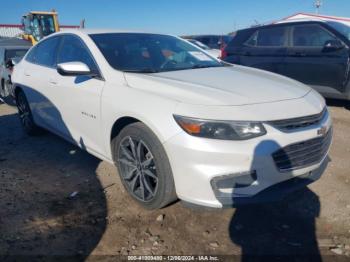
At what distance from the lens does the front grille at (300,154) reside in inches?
94.4

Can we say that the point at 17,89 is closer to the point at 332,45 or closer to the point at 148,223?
the point at 148,223

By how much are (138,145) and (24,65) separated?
10.3 ft

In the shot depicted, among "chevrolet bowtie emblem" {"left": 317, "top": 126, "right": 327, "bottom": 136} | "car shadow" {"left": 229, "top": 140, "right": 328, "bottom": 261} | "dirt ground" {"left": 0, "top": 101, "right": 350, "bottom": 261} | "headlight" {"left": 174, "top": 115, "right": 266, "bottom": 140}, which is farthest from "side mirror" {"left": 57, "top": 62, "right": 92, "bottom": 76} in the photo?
"chevrolet bowtie emblem" {"left": 317, "top": 126, "right": 327, "bottom": 136}

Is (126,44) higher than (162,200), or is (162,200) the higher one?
(126,44)

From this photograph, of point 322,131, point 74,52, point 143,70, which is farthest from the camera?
point 74,52

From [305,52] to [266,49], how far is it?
882 mm

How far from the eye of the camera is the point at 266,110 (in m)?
2.44

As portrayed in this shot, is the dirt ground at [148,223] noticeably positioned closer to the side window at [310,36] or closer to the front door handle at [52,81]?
the front door handle at [52,81]

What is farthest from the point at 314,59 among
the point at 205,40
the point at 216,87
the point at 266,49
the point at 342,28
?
the point at 205,40

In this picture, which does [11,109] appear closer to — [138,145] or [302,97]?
[138,145]

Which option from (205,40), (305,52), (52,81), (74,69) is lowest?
(205,40)

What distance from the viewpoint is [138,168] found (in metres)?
2.93

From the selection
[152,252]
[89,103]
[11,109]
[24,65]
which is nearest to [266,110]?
[152,252]

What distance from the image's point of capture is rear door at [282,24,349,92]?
5.86 metres
